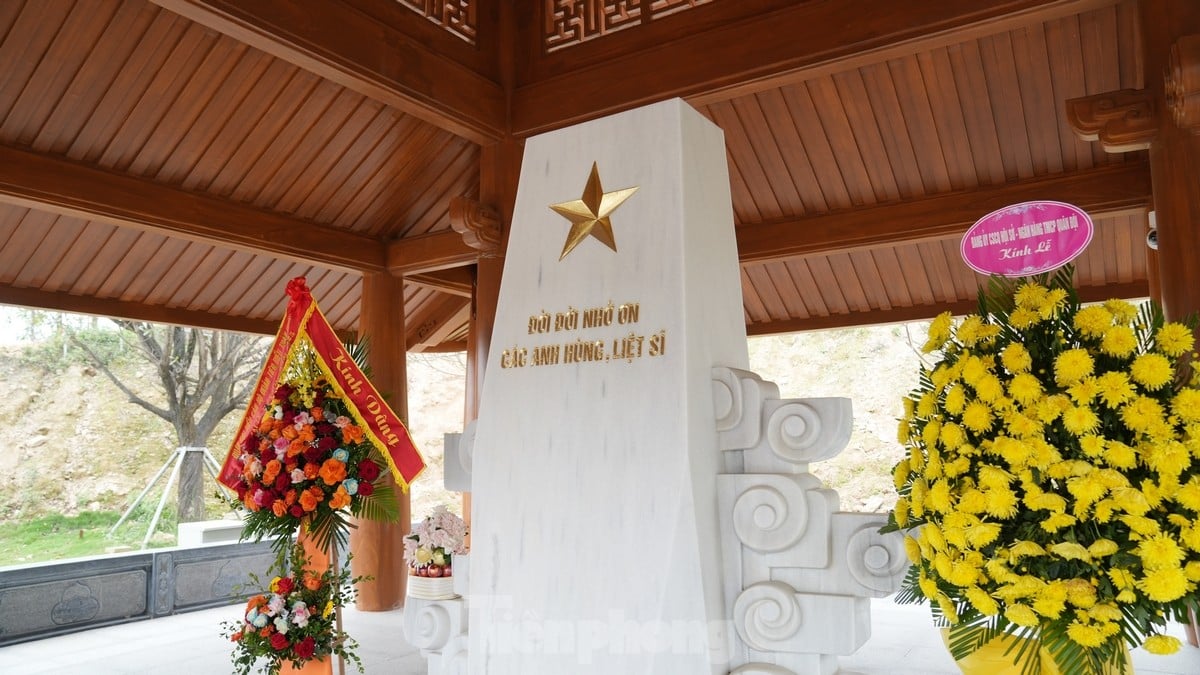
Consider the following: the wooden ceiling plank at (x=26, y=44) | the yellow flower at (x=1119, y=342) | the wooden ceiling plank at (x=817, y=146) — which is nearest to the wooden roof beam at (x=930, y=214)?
the wooden ceiling plank at (x=817, y=146)

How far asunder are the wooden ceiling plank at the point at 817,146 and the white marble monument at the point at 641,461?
2777 mm

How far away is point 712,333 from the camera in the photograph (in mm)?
2242

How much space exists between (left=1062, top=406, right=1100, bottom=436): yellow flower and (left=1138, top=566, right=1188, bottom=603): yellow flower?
0.80 ft

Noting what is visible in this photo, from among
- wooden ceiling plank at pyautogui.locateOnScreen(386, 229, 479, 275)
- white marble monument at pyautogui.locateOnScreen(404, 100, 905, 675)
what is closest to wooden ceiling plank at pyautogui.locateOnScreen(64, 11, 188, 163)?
wooden ceiling plank at pyautogui.locateOnScreen(386, 229, 479, 275)

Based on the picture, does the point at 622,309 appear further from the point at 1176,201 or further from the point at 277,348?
the point at 1176,201

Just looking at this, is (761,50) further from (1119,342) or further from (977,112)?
(1119,342)

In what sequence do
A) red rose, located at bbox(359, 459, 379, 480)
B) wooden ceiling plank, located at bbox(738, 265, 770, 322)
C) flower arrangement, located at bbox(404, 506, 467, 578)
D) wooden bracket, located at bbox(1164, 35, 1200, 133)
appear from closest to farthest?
1. wooden bracket, located at bbox(1164, 35, 1200, 133)
2. red rose, located at bbox(359, 459, 379, 480)
3. flower arrangement, located at bbox(404, 506, 467, 578)
4. wooden ceiling plank, located at bbox(738, 265, 770, 322)

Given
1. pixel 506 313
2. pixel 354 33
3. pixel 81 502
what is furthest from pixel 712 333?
pixel 81 502

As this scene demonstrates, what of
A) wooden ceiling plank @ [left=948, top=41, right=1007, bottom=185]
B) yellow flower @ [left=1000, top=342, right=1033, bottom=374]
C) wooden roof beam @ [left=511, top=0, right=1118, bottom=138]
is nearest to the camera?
yellow flower @ [left=1000, top=342, right=1033, bottom=374]

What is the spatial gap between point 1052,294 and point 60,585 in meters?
6.31

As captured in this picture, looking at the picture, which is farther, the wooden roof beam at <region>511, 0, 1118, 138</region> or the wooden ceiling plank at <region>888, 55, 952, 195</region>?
the wooden ceiling plank at <region>888, 55, 952, 195</region>

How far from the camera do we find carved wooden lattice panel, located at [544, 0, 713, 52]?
14.8ft

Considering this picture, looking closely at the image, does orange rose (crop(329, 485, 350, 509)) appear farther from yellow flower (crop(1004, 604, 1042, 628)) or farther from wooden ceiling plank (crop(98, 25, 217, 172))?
wooden ceiling plank (crop(98, 25, 217, 172))

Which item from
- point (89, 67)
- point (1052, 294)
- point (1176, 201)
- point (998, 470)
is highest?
point (89, 67)
